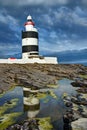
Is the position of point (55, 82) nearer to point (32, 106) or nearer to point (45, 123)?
point (32, 106)

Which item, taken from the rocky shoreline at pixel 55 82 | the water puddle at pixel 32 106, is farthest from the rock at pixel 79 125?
the water puddle at pixel 32 106

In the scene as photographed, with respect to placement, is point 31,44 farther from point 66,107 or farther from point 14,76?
point 66,107

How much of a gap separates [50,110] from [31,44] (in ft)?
141

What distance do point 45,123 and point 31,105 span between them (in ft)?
23.2

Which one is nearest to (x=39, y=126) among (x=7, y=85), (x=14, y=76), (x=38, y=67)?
(x=7, y=85)

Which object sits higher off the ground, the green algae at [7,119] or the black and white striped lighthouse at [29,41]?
the black and white striped lighthouse at [29,41]

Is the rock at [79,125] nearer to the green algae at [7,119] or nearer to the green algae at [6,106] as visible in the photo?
the green algae at [7,119]

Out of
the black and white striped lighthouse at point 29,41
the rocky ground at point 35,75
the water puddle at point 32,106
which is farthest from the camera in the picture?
the black and white striped lighthouse at point 29,41

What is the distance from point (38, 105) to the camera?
99.6 feet

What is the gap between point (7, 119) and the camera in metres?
25.1

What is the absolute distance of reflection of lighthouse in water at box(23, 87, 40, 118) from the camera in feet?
87.5

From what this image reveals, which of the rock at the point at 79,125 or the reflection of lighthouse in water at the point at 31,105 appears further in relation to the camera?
the reflection of lighthouse in water at the point at 31,105

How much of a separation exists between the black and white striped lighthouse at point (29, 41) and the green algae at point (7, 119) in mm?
42604

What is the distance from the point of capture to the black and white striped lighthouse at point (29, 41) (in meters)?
69.5
